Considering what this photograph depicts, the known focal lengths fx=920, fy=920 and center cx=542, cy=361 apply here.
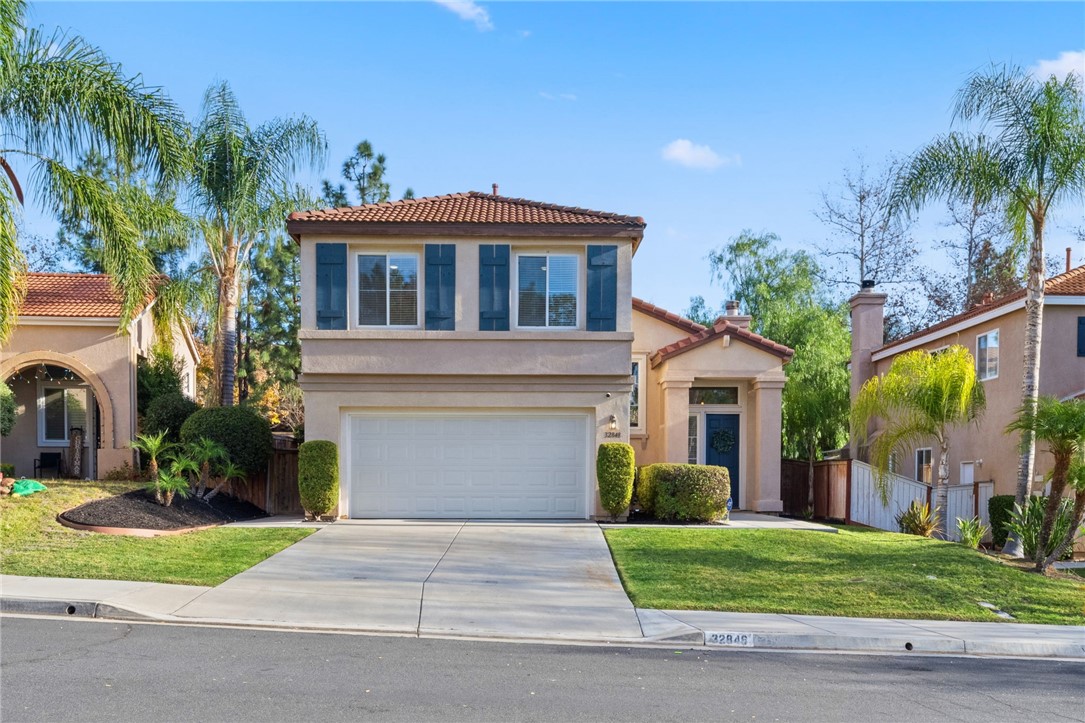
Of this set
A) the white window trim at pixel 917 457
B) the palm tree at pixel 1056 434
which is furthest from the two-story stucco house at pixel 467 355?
the white window trim at pixel 917 457

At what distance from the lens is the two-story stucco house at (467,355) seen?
59.3 ft

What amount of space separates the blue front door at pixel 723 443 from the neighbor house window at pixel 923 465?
5328 millimetres

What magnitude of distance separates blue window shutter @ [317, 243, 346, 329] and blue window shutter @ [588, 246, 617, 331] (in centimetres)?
487

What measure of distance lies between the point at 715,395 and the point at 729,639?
39.9ft

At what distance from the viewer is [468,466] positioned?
18.4m

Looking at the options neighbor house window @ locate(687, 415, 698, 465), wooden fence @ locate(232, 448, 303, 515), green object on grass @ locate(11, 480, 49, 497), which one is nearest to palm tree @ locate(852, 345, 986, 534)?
neighbor house window @ locate(687, 415, 698, 465)

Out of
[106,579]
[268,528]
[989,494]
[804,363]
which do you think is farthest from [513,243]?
[804,363]

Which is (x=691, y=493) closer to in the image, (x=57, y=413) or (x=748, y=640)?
→ (x=748, y=640)

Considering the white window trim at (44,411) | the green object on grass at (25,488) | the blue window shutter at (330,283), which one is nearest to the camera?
the green object on grass at (25,488)

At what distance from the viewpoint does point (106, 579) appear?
1134cm

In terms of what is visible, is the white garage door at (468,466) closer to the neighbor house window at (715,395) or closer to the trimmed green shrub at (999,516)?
the neighbor house window at (715,395)

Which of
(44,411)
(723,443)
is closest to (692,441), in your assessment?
(723,443)

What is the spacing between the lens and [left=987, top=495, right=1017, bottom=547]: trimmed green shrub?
17.1 metres

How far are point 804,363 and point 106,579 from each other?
2312 cm
